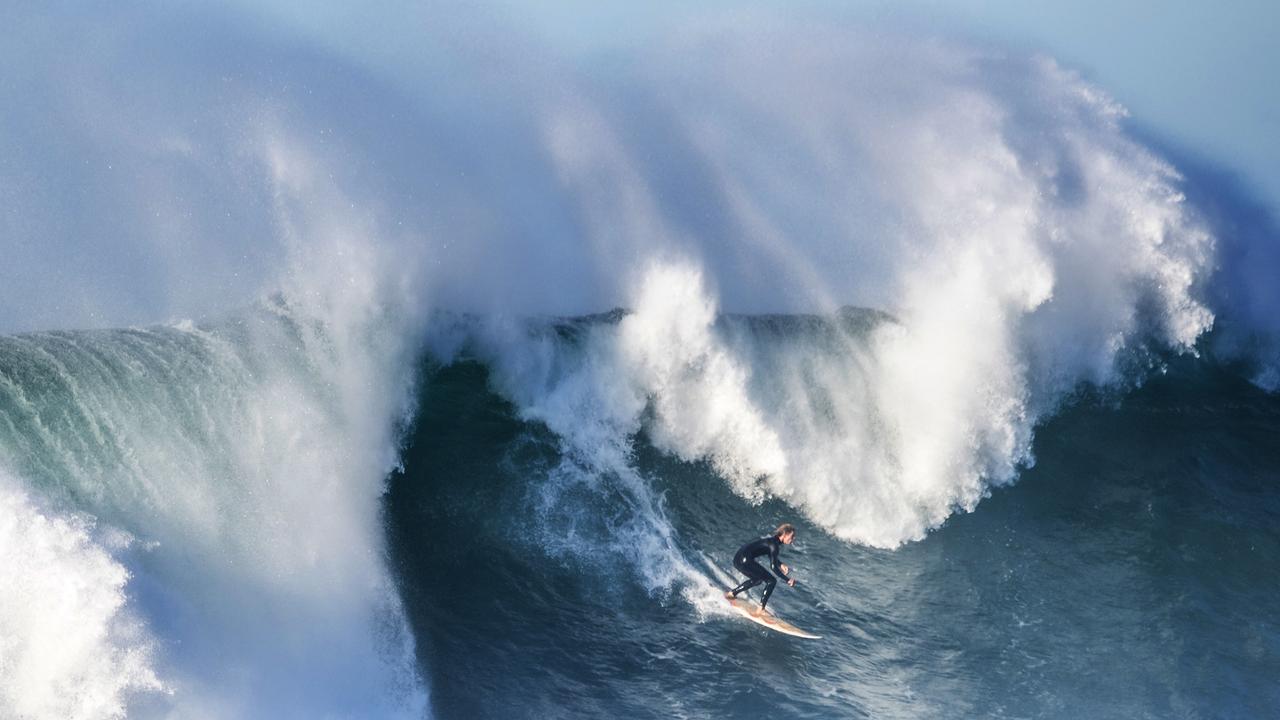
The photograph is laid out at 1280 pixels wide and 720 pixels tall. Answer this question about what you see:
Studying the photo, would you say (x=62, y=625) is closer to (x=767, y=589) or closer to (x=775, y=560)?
(x=767, y=589)

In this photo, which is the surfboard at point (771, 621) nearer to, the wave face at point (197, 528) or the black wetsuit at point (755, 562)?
the black wetsuit at point (755, 562)

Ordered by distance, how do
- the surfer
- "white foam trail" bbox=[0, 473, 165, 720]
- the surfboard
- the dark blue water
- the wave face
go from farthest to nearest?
the surfer < the surfboard < the dark blue water < the wave face < "white foam trail" bbox=[0, 473, 165, 720]

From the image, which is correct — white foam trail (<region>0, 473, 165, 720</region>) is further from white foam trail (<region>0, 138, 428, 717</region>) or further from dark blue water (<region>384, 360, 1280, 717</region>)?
dark blue water (<region>384, 360, 1280, 717</region>)

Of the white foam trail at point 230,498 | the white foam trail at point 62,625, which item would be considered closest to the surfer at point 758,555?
the white foam trail at point 230,498

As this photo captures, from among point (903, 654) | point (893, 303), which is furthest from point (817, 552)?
point (893, 303)

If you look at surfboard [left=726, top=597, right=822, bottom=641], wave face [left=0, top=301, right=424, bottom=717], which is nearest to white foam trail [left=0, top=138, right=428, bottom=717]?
wave face [left=0, top=301, right=424, bottom=717]

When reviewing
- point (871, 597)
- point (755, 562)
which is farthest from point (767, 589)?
point (871, 597)
